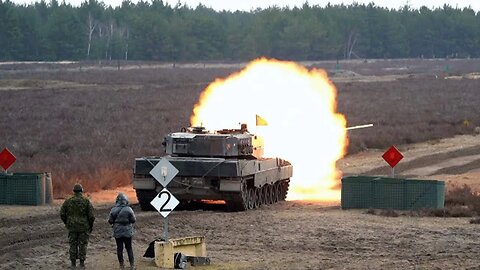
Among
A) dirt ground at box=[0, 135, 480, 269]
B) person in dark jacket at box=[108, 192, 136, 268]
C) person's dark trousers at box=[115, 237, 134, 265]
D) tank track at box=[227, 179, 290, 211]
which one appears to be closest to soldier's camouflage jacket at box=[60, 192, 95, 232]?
person in dark jacket at box=[108, 192, 136, 268]

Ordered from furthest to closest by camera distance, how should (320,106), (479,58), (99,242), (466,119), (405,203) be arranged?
(479,58)
(466,119)
(320,106)
(405,203)
(99,242)

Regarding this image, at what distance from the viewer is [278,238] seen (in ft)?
80.5

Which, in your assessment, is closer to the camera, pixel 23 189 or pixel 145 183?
pixel 145 183

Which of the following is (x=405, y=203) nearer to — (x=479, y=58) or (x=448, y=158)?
(x=448, y=158)

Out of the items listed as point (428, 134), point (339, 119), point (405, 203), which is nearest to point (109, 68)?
point (428, 134)

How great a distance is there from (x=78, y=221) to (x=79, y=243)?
411 millimetres

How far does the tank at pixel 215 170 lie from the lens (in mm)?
28703

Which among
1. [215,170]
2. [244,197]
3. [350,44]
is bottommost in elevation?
[244,197]

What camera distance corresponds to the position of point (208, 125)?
34250mm

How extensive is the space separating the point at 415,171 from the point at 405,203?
12394 mm

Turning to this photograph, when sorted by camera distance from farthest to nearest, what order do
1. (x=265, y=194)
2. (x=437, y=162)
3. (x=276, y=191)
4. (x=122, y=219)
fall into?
(x=437, y=162) → (x=276, y=191) → (x=265, y=194) → (x=122, y=219)

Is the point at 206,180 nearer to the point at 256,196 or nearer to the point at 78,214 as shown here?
the point at 256,196

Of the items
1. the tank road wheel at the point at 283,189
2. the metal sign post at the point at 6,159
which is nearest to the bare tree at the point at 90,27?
the tank road wheel at the point at 283,189

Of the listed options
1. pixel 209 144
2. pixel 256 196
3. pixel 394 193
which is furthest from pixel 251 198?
pixel 394 193
